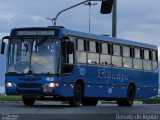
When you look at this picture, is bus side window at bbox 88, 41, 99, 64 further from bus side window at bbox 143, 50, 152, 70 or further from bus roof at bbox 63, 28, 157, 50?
bus side window at bbox 143, 50, 152, 70

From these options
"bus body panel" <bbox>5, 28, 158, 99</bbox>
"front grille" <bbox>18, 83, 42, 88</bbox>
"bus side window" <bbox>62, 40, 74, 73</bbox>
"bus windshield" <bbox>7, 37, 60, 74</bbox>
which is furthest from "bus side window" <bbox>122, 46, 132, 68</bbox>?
"front grille" <bbox>18, 83, 42, 88</bbox>

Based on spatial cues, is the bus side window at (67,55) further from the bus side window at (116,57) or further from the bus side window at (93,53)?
the bus side window at (116,57)

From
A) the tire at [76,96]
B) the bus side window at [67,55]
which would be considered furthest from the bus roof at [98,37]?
the tire at [76,96]

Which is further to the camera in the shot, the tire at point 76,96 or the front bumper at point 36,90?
the tire at point 76,96

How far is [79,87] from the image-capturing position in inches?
1192

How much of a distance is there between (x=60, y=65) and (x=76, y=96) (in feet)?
6.70

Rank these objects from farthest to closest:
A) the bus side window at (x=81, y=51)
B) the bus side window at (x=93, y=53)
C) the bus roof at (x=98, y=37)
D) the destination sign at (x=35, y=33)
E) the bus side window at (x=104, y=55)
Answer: the bus side window at (x=104, y=55)
the bus side window at (x=93, y=53)
the bus side window at (x=81, y=51)
the bus roof at (x=98, y=37)
the destination sign at (x=35, y=33)

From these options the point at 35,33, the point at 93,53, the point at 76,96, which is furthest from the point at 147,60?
the point at 35,33

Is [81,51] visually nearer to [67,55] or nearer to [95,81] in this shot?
[67,55]

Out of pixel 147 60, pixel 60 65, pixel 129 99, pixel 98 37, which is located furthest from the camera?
pixel 147 60

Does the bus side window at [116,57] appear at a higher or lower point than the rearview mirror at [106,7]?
lower

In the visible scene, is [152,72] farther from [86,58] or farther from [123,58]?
[86,58]

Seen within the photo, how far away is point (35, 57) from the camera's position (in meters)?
28.7

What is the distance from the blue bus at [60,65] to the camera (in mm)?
28578
